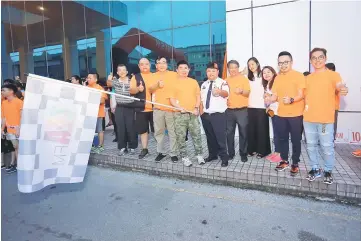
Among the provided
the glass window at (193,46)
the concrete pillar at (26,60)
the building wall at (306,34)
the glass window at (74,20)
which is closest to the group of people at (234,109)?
the building wall at (306,34)

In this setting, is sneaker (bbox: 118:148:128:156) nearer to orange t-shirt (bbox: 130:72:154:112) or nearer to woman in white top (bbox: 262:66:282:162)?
orange t-shirt (bbox: 130:72:154:112)

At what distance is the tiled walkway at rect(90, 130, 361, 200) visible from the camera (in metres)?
3.47

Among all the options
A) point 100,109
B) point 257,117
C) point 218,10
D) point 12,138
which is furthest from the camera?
point 218,10

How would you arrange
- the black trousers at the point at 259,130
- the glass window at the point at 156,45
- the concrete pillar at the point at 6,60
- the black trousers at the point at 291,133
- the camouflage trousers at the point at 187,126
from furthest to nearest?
the concrete pillar at the point at 6,60
the glass window at the point at 156,45
the black trousers at the point at 259,130
the camouflage trousers at the point at 187,126
the black trousers at the point at 291,133

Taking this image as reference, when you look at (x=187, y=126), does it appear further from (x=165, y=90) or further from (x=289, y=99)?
(x=289, y=99)

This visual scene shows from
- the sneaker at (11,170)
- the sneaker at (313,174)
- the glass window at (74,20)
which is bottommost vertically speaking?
the sneaker at (11,170)

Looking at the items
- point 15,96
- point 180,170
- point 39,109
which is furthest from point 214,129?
point 15,96

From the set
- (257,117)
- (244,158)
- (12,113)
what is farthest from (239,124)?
(12,113)

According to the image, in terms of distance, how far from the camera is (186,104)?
435 centimetres

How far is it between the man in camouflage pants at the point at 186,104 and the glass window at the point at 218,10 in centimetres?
397

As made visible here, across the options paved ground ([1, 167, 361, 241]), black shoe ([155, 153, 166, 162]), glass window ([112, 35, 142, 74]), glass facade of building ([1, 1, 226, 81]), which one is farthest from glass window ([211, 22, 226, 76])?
paved ground ([1, 167, 361, 241])

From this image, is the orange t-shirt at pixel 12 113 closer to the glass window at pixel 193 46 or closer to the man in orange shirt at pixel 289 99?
the man in orange shirt at pixel 289 99

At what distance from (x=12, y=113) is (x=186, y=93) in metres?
3.55

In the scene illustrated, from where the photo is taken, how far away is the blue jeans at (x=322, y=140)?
3.39 metres
